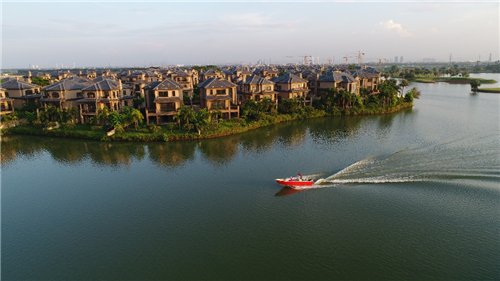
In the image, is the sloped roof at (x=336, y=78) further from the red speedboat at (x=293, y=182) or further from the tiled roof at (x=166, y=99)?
the red speedboat at (x=293, y=182)

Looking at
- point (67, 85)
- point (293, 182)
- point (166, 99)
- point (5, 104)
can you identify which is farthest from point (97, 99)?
point (293, 182)

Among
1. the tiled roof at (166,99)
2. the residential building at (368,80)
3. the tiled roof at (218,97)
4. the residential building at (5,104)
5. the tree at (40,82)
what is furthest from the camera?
the residential building at (368,80)

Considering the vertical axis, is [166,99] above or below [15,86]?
below

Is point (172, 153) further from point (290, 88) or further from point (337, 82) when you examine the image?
point (337, 82)

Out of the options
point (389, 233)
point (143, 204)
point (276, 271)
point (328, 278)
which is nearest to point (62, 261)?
point (143, 204)

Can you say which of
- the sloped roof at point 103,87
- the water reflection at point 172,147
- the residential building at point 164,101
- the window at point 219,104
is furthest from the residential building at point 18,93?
the window at point 219,104

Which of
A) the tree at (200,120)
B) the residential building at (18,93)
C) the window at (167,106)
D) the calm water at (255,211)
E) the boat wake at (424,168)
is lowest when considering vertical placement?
the calm water at (255,211)
